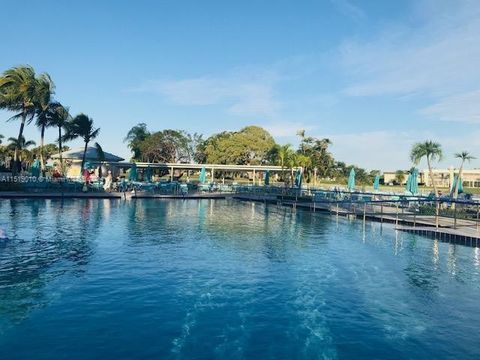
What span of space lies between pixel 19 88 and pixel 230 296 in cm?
3468

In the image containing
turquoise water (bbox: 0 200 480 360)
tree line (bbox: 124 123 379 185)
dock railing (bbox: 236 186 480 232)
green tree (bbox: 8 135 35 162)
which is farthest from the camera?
tree line (bbox: 124 123 379 185)

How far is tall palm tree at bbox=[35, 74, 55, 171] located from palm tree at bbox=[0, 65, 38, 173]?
0.67 metres

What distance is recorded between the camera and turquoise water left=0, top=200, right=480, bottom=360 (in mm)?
7121

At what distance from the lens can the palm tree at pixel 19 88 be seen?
3659 cm

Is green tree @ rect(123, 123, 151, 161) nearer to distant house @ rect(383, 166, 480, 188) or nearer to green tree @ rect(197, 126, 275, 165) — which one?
green tree @ rect(197, 126, 275, 165)

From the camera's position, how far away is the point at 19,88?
36719 mm

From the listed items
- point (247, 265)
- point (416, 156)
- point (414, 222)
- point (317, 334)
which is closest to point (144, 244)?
point (247, 265)

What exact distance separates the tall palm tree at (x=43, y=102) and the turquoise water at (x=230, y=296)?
25.8 m

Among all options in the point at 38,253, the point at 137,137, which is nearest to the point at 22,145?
the point at 137,137

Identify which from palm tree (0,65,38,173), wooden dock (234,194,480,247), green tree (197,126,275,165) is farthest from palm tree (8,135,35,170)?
wooden dock (234,194,480,247)

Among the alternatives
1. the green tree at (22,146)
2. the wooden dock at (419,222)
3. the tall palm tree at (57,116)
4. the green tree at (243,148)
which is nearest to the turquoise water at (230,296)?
the wooden dock at (419,222)

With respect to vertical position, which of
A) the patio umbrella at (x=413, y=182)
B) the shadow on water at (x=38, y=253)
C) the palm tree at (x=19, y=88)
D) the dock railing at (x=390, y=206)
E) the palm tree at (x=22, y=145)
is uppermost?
the palm tree at (x=19, y=88)

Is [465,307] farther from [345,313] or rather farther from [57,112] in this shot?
[57,112]

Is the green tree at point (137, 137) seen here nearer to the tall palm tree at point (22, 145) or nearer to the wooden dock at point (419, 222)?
the tall palm tree at point (22, 145)
